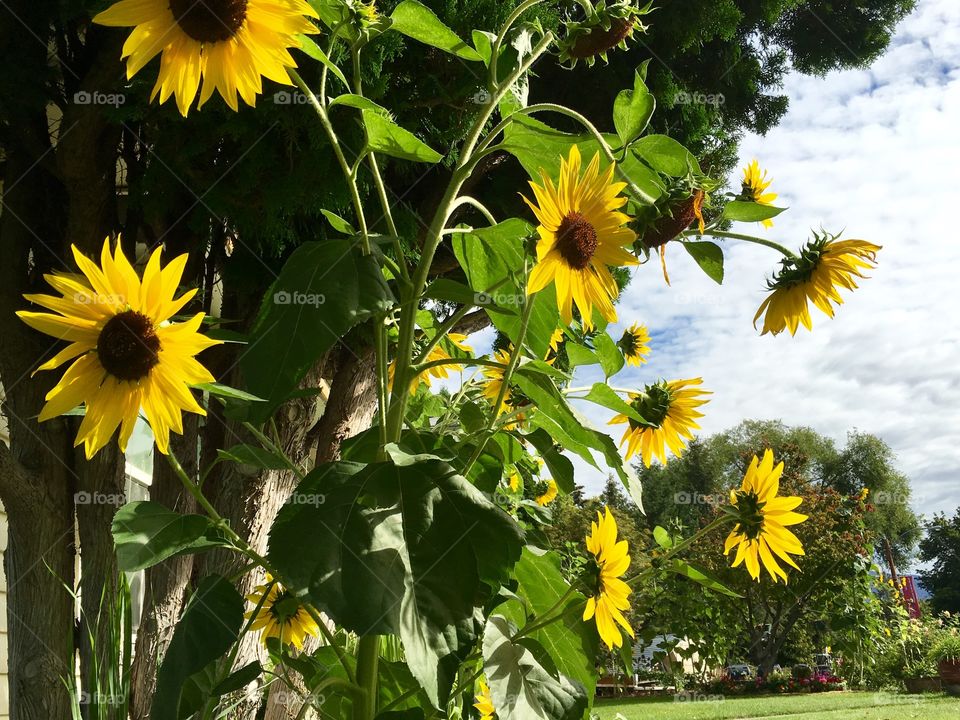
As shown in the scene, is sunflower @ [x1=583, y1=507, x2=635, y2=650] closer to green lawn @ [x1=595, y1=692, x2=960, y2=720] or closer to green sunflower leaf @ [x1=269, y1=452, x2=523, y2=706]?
green sunflower leaf @ [x1=269, y1=452, x2=523, y2=706]

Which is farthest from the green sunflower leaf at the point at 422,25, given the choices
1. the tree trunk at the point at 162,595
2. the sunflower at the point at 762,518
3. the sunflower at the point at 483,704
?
the tree trunk at the point at 162,595

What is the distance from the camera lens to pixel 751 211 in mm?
910

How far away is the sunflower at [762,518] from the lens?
1.43 m

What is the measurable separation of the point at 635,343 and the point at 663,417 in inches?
24.0

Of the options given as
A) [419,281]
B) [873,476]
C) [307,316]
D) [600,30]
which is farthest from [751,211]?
[873,476]

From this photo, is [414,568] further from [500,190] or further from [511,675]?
[500,190]

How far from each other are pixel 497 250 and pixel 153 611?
2.21 meters

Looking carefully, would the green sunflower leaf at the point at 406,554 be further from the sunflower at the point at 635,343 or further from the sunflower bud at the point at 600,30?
the sunflower at the point at 635,343

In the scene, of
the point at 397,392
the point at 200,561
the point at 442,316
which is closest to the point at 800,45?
the point at 442,316

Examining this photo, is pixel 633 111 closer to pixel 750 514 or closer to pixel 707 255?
pixel 707 255

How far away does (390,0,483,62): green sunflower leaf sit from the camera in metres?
0.95

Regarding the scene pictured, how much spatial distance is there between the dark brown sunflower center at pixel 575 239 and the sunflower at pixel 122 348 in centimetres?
40

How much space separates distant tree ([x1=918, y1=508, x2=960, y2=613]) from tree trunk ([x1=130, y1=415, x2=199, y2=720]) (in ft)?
115

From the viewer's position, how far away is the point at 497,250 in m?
1.05
